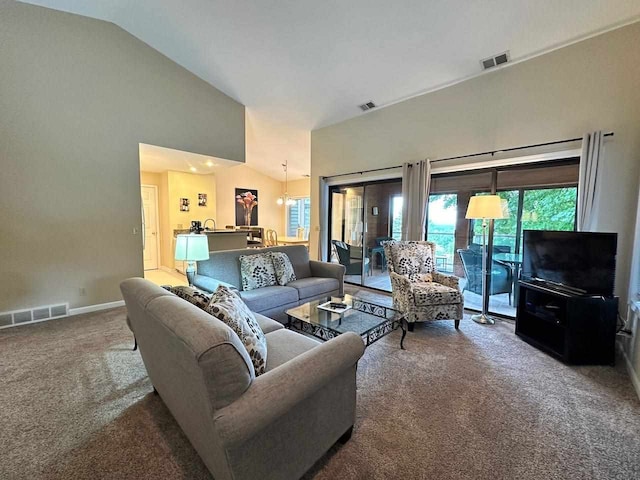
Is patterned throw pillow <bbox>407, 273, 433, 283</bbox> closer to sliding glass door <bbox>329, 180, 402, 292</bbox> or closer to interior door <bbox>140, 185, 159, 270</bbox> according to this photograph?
sliding glass door <bbox>329, 180, 402, 292</bbox>

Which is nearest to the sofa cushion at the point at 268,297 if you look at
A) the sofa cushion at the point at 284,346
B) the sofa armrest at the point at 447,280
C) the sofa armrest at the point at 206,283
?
the sofa armrest at the point at 206,283

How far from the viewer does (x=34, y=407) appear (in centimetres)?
189

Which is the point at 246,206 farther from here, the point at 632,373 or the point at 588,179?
the point at 632,373

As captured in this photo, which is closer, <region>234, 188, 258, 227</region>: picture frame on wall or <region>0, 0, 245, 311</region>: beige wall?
<region>0, 0, 245, 311</region>: beige wall

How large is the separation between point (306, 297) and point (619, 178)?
3543mm

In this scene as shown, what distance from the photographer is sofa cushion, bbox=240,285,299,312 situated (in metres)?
2.96

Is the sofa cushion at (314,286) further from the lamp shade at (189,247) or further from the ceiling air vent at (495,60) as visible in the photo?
the ceiling air vent at (495,60)

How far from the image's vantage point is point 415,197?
13.9 feet

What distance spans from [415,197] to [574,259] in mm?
2041

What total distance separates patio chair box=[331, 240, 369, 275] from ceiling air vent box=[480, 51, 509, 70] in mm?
3399

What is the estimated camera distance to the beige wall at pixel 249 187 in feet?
26.8

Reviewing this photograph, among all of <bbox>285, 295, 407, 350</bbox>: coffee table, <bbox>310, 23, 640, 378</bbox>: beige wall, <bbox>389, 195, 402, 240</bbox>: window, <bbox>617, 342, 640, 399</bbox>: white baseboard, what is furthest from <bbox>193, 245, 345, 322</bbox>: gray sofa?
<bbox>617, 342, 640, 399</bbox>: white baseboard

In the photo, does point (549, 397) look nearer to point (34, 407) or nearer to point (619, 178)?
point (619, 178)

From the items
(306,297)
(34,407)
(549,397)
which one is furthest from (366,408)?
(34,407)
